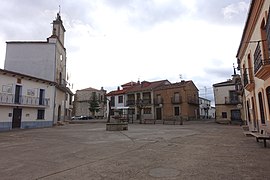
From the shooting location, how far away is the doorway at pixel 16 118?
21547 millimetres

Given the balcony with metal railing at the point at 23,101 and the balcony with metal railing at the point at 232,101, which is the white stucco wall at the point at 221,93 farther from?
the balcony with metal railing at the point at 23,101

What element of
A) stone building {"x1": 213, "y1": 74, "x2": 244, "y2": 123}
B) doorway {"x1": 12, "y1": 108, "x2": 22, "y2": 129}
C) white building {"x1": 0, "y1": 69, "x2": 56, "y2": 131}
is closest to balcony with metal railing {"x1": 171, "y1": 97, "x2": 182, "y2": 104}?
stone building {"x1": 213, "y1": 74, "x2": 244, "y2": 123}

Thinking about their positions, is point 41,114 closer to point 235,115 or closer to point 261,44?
point 261,44

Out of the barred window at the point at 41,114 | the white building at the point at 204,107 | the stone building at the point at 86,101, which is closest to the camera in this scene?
the barred window at the point at 41,114

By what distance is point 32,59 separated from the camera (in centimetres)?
2878

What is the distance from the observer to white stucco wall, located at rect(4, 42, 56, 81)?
2844 centimetres

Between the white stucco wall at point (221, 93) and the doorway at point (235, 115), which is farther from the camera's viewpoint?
the white stucco wall at point (221, 93)

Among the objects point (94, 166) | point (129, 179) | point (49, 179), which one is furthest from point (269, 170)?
point (49, 179)

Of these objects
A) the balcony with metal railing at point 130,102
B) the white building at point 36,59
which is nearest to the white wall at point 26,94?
the white building at point 36,59

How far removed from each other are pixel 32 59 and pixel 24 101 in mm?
8895

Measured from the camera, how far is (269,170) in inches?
183

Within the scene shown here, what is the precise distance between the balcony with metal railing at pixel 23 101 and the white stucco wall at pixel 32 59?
468cm

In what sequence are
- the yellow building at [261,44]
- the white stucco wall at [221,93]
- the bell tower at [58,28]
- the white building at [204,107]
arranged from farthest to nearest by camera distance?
the white building at [204,107]
the bell tower at [58,28]
the white stucco wall at [221,93]
the yellow building at [261,44]

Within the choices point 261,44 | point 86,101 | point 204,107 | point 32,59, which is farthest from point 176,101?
point 86,101
